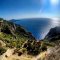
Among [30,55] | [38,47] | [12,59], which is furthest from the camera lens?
[38,47]

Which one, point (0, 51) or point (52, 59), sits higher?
point (0, 51)

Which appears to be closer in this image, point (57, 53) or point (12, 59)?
point (12, 59)

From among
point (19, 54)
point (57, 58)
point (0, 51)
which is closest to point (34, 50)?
point (19, 54)

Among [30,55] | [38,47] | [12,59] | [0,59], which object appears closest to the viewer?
[0,59]

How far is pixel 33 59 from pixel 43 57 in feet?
9.01

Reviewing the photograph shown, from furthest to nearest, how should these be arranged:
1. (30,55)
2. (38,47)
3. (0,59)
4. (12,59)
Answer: (38,47), (30,55), (12,59), (0,59)

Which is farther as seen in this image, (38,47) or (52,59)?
(38,47)

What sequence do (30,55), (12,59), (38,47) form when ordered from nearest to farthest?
(12,59), (30,55), (38,47)

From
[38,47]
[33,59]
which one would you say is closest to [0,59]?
[33,59]

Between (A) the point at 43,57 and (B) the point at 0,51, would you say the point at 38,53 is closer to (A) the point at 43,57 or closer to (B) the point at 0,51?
(A) the point at 43,57

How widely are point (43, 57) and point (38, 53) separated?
2.72 metres

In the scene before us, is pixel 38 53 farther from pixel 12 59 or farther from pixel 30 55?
pixel 12 59

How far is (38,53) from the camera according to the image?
1485 inches

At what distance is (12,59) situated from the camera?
3353 cm
